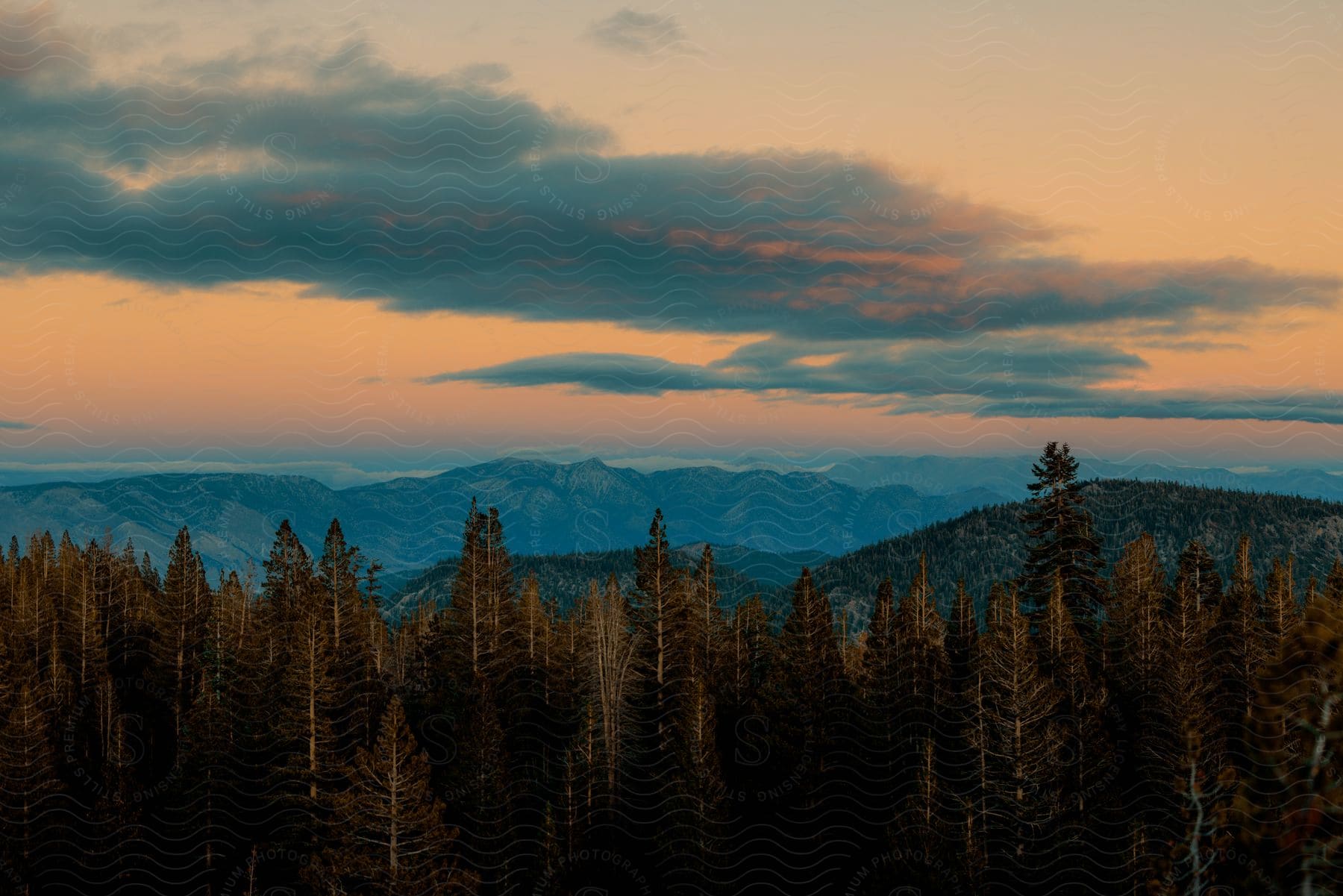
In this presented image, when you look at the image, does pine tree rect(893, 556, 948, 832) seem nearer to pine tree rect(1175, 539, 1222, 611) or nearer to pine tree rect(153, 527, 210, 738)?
pine tree rect(1175, 539, 1222, 611)

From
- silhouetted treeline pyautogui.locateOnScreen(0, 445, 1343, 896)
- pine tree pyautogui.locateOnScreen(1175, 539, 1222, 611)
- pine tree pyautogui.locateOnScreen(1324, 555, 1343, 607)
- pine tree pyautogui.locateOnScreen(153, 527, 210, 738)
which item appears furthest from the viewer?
pine tree pyautogui.locateOnScreen(153, 527, 210, 738)

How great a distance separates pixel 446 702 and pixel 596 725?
526 inches

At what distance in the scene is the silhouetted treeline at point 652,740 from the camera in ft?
140

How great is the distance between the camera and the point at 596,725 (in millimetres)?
55688

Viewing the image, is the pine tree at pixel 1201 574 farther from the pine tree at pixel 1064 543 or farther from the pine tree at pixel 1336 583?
the pine tree at pixel 1064 543

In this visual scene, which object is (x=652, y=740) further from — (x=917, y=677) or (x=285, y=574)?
(x=285, y=574)

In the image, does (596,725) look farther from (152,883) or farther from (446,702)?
(152,883)

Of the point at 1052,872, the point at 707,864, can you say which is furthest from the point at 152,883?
the point at 1052,872

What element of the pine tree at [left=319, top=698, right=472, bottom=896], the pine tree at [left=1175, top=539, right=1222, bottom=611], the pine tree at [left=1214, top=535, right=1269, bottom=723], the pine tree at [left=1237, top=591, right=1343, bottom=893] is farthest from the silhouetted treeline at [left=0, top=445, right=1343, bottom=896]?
the pine tree at [left=1237, top=591, right=1343, bottom=893]

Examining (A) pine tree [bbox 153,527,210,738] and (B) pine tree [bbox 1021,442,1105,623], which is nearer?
(B) pine tree [bbox 1021,442,1105,623]

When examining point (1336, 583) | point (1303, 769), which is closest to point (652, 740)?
point (1336, 583)

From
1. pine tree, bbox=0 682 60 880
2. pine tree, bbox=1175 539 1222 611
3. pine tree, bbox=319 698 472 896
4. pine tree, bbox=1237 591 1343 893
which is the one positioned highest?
pine tree, bbox=1237 591 1343 893

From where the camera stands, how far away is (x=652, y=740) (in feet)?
198

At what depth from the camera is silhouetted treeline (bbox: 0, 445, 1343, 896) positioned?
4278 centimetres
